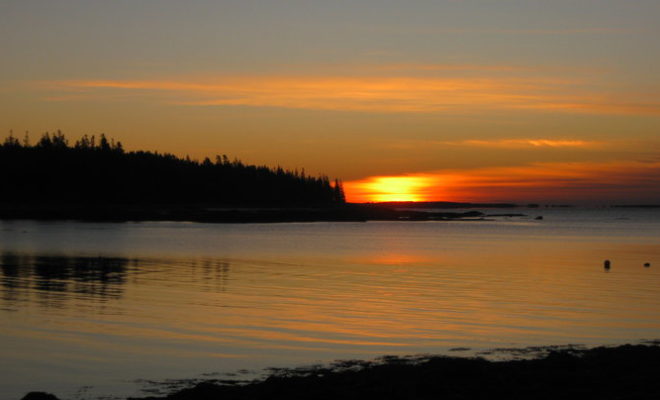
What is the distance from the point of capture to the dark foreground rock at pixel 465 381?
12.9m

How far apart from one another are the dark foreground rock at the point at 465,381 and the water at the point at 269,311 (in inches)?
85.1

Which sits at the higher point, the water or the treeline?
the treeline

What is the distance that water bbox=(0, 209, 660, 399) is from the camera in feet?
55.7

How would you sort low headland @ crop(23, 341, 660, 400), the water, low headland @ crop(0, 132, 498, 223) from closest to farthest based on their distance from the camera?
low headland @ crop(23, 341, 660, 400) < the water < low headland @ crop(0, 132, 498, 223)

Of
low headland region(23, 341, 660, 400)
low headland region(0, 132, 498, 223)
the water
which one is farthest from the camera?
low headland region(0, 132, 498, 223)

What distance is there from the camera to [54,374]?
15.6 metres

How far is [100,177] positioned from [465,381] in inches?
5947

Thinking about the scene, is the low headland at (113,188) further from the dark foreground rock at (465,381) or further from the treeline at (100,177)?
the dark foreground rock at (465,381)

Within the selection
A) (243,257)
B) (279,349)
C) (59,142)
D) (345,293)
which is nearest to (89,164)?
(59,142)

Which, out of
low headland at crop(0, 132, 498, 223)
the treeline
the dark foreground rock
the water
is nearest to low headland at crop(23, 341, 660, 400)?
the dark foreground rock

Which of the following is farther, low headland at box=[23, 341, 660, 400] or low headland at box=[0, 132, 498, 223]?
low headland at box=[0, 132, 498, 223]

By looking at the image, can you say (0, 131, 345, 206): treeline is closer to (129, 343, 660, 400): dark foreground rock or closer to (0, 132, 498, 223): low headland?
(0, 132, 498, 223): low headland

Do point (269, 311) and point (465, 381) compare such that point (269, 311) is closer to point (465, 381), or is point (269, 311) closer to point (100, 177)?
point (465, 381)

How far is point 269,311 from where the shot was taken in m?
24.2
